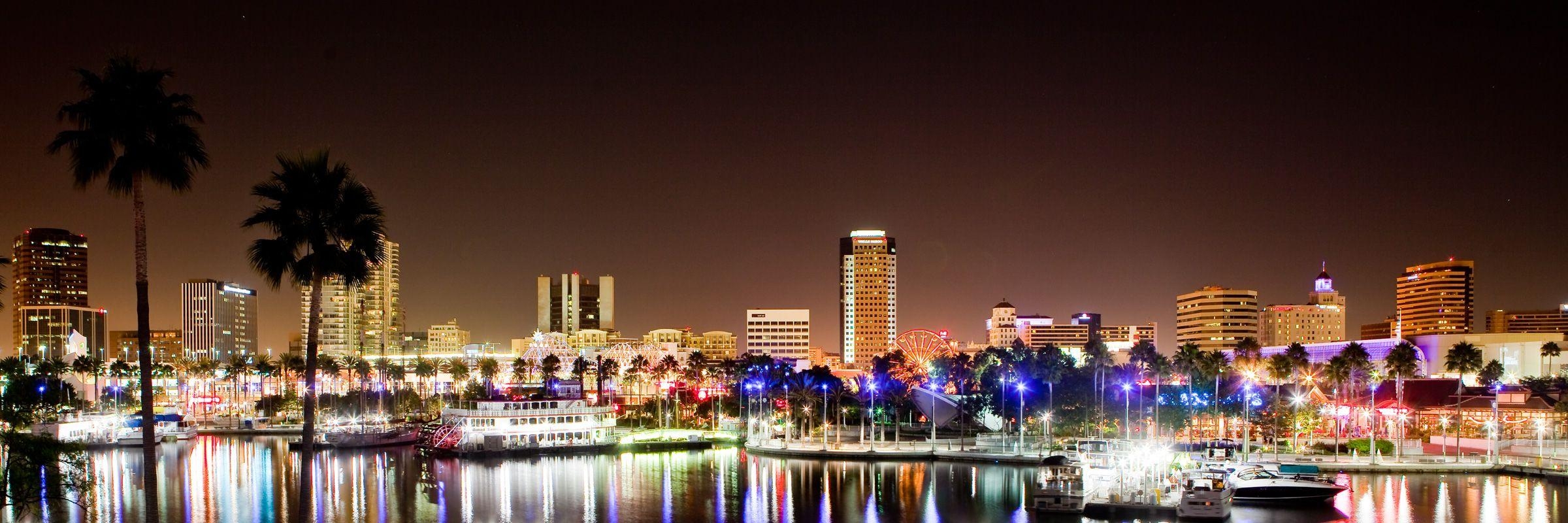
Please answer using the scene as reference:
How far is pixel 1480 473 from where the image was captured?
79.1 m

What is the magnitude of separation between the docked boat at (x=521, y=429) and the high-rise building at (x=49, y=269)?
34472mm

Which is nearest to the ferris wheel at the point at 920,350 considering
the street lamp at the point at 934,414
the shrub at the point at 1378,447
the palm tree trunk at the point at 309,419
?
the street lamp at the point at 934,414

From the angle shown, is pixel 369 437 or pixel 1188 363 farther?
pixel 369 437

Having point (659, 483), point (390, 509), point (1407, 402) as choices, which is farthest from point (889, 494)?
point (1407, 402)

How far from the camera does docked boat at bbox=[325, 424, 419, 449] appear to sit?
112 meters

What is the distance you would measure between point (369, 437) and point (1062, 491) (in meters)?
77.0

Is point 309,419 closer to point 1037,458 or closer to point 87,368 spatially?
point 1037,458

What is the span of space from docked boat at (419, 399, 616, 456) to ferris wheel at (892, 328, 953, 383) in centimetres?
6128

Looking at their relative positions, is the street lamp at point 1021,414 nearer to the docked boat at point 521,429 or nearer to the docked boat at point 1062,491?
the docked boat at point 1062,491

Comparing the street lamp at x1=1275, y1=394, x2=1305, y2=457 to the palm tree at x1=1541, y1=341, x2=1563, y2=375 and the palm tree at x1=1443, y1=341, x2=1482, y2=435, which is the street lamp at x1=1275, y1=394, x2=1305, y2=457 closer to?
the palm tree at x1=1443, y1=341, x2=1482, y2=435

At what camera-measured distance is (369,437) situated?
114 m

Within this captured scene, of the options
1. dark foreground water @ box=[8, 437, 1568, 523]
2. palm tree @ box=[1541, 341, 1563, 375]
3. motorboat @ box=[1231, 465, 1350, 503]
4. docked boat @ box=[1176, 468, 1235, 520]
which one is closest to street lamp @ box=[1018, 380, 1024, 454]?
dark foreground water @ box=[8, 437, 1568, 523]

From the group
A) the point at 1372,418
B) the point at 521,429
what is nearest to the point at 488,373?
the point at 521,429

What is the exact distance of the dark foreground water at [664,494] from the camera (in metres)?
63.1
